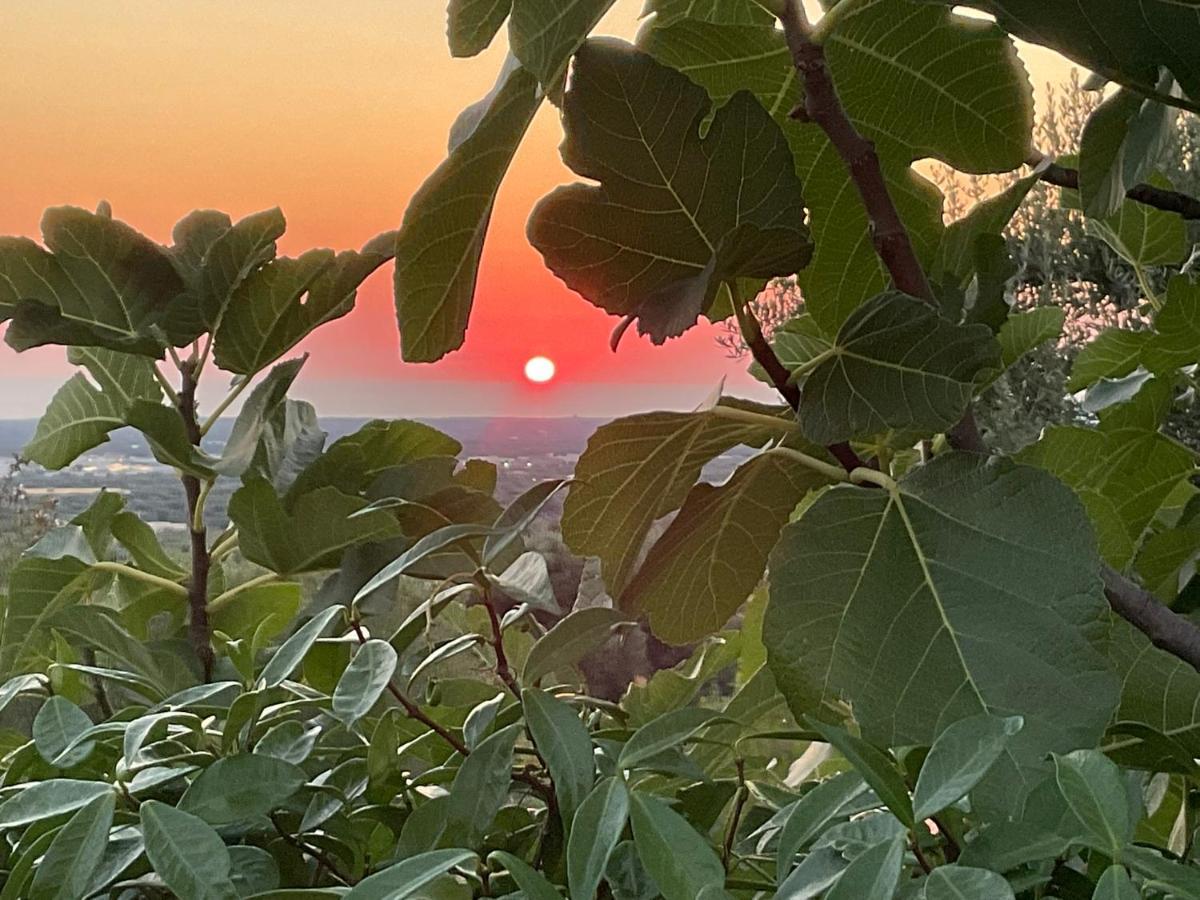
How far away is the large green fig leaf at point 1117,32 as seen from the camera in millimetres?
205

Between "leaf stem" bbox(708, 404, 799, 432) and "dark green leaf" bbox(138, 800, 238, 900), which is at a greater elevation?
"leaf stem" bbox(708, 404, 799, 432)

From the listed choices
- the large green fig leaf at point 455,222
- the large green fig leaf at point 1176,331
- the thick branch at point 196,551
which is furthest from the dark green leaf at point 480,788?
the large green fig leaf at point 1176,331

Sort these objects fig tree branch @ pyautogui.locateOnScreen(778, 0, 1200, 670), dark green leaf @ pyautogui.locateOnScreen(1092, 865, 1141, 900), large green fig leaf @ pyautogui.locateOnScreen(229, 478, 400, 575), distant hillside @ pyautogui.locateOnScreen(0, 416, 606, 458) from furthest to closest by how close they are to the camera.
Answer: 1. distant hillside @ pyautogui.locateOnScreen(0, 416, 606, 458)
2. large green fig leaf @ pyautogui.locateOnScreen(229, 478, 400, 575)
3. fig tree branch @ pyautogui.locateOnScreen(778, 0, 1200, 670)
4. dark green leaf @ pyautogui.locateOnScreen(1092, 865, 1141, 900)

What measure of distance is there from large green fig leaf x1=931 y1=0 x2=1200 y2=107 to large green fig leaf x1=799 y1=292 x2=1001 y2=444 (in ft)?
0.19

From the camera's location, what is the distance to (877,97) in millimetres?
320

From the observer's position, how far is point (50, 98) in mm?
2398

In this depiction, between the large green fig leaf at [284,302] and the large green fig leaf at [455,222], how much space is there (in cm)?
14

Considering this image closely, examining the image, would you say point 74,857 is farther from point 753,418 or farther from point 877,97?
point 877,97

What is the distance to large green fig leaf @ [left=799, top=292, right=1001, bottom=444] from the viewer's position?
240mm

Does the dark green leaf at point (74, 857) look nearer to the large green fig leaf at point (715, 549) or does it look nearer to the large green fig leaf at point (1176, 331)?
the large green fig leaf at point (715, 549)

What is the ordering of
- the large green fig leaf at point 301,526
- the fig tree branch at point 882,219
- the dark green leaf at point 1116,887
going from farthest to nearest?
the large green fig leaf at point 301,526 < the fig tree branch at point 882,219 < the dark green leaf at point 1116,887

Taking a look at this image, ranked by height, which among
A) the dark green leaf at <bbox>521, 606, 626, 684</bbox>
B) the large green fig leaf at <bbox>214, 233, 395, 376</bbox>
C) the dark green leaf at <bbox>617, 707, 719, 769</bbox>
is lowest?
the dark green leaf at <bbox>617, 707, 719, 769</bbox>

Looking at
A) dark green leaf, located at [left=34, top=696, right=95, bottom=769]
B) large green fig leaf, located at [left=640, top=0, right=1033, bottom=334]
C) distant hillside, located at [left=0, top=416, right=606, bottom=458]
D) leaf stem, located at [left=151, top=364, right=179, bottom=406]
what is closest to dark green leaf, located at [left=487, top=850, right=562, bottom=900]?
dark green leaf, located at [left=34, top=696, right=95, bottom=769]

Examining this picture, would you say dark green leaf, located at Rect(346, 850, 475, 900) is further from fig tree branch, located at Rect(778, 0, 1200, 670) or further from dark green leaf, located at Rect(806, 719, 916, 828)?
fig tree branch, located at Rect(778, 0, 1200, 670)
